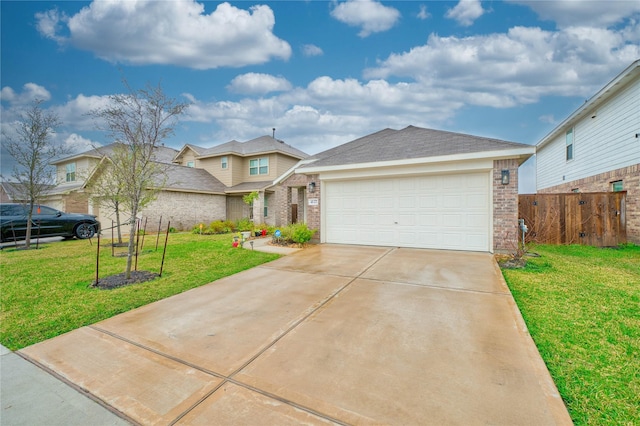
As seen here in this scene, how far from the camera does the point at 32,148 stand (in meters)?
9.78

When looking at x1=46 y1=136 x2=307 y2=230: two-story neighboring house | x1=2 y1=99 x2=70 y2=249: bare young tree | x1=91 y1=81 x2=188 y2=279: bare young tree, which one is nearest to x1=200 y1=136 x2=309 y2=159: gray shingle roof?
x1=46 y1=136 x2=307 y2=230: two-story neighboring house

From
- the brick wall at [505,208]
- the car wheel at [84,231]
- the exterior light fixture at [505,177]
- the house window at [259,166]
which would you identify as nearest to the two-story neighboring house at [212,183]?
the house window at [259,166]

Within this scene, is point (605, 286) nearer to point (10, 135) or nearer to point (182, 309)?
point (182, 309)

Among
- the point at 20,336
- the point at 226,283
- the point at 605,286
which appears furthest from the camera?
the point at 226,283

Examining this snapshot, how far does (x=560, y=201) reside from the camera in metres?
9.75

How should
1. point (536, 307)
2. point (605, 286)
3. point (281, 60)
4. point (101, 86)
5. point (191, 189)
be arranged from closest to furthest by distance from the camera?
point (536, 307) → point (605, 286) → point (101, 86) → point (281, 60) → point (191, 189)

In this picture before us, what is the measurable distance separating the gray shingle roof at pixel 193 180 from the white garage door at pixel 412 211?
11.0m

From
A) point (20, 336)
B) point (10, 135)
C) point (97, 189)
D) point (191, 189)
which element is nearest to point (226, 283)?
point (20, 336)

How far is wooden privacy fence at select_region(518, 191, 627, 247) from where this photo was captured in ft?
30.0

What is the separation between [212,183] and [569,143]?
2053 cm

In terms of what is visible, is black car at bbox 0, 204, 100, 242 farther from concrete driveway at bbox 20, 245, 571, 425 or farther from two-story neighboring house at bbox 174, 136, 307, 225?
concrete driveway at bbox 20, 245, 571, 425

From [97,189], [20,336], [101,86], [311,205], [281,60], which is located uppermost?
[281,60]

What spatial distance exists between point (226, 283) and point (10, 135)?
1106 cm

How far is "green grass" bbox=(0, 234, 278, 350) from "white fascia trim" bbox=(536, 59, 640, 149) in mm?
12240
